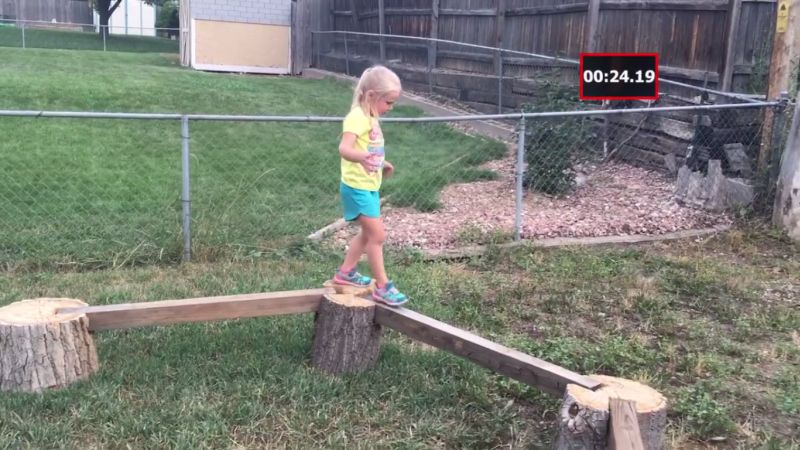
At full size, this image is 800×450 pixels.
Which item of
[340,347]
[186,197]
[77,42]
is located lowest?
[340,347]

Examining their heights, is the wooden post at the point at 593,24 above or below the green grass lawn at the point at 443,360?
above

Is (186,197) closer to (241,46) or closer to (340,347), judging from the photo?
(340,347)

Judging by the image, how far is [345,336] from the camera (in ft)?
13.0

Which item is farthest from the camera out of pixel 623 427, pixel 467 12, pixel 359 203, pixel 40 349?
pixel 467 12

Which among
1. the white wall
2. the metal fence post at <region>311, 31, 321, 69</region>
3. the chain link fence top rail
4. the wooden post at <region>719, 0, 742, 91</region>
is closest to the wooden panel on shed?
the metal fence post at <region>311, 31, 321, 69</region>

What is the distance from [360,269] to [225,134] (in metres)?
5.17

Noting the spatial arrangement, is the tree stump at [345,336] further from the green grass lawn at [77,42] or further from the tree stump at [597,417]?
the green grass lawn at [77,42]

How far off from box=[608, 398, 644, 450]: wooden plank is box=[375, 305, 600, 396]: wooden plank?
0.80ft

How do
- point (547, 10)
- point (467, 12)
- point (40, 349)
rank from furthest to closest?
point (467, 12) < point (547, 10) < point (40, 349)

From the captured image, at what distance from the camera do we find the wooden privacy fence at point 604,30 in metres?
8.02

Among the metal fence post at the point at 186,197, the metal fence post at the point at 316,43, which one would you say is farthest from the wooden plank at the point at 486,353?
the metal fence post at the point at 316,43

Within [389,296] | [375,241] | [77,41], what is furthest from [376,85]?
[77,41]

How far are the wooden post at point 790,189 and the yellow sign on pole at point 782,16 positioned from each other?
30.5 inches

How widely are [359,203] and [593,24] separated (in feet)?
22.8
